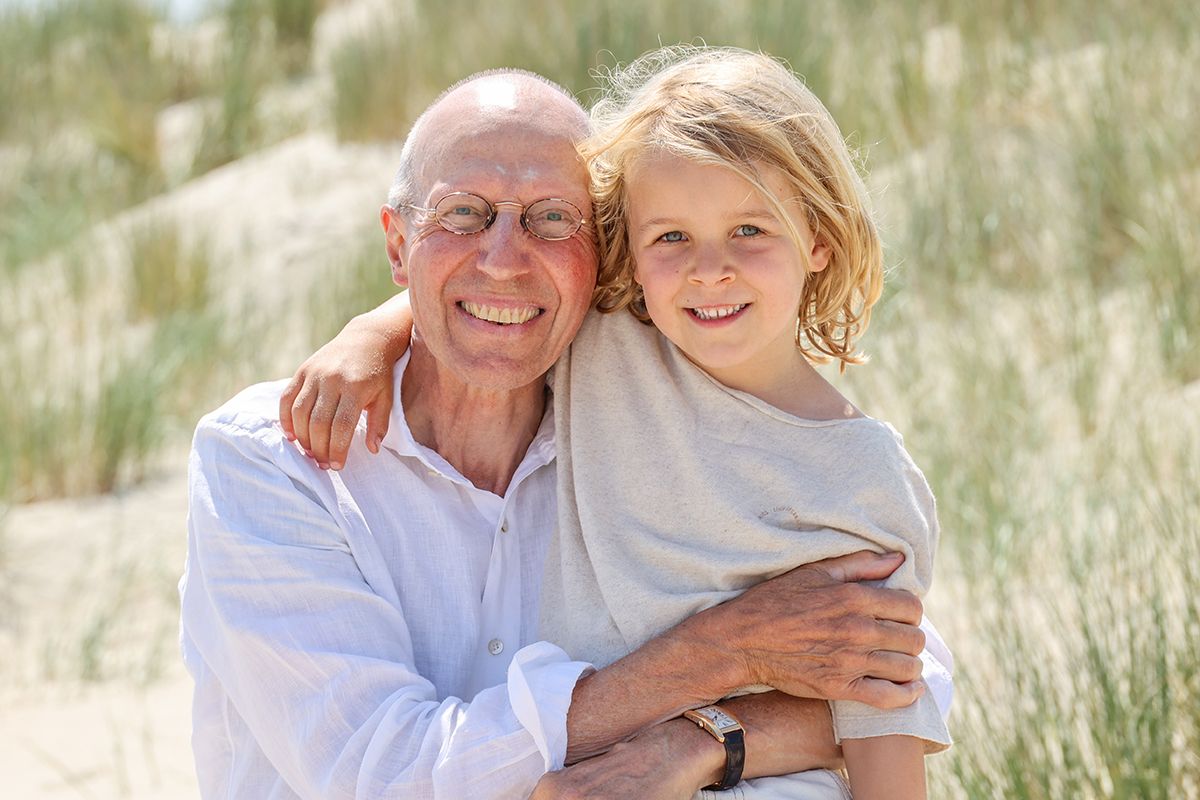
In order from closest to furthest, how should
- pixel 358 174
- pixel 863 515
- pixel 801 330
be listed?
1. pixel 863 515
2. pixel 801 330
3. pixel 358 174

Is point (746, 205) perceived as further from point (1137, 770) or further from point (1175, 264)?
point (1175, 264)

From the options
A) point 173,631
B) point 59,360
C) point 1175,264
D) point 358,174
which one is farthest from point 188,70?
point 1175,264

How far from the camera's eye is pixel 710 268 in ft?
7.79

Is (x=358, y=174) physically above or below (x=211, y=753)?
above

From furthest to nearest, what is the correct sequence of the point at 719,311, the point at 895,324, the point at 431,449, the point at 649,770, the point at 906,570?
1. the point at 895,324
2. the point at 431,449
3. the point at 719,311
4. the point at 906,570
5. the point at 649,770

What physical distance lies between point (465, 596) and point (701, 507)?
0.45m

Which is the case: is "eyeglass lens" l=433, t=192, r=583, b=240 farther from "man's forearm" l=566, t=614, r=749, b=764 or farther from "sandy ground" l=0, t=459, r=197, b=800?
"sandy ground" l=0, t=459, r=197, b=800

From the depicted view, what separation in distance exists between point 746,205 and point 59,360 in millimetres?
6295

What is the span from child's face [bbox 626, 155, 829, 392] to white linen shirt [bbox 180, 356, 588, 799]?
40 centimetres

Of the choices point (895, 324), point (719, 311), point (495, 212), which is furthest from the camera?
point (895, 324)

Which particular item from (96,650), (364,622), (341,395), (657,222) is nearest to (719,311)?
(657,222)

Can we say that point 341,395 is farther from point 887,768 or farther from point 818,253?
point 887,768

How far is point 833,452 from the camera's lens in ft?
7.75

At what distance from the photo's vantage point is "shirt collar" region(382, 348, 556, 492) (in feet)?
8.46
